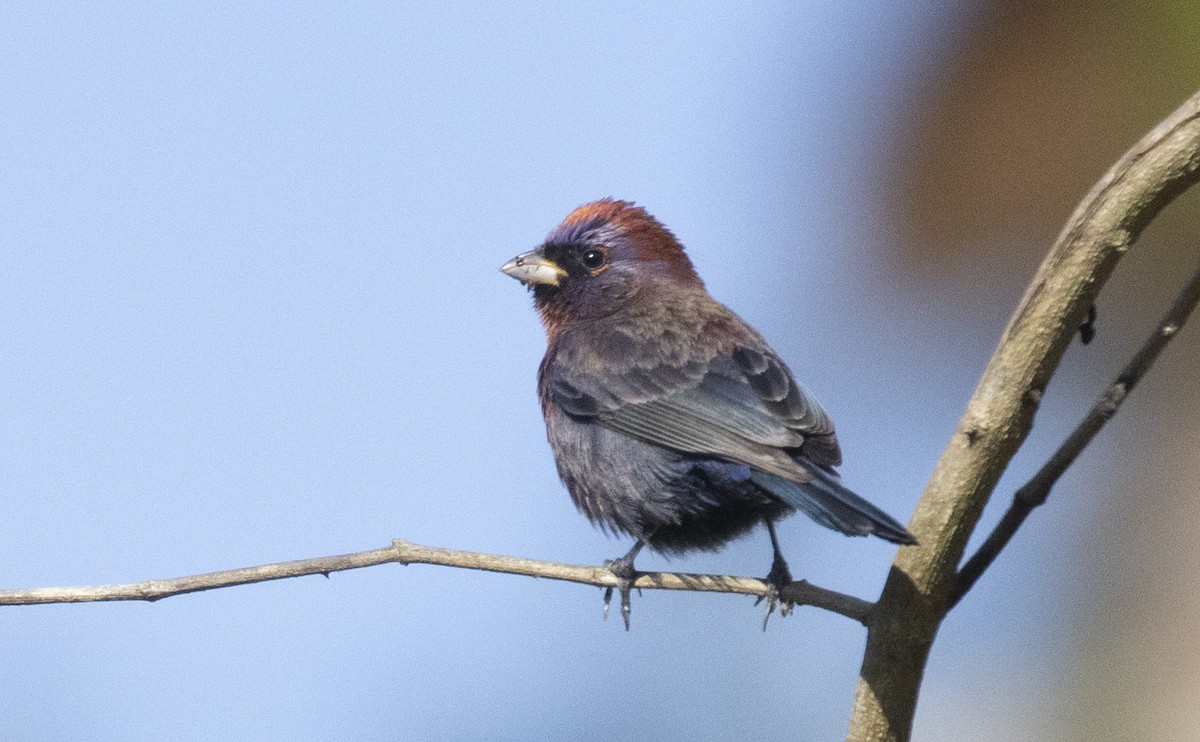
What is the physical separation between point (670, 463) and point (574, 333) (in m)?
0.95

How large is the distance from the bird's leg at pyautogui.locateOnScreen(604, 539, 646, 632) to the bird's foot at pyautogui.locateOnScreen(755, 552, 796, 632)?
0.42 metres

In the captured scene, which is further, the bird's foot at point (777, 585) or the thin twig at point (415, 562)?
the bird's foot at point (777, 585)

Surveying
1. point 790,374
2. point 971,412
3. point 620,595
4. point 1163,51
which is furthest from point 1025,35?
point 971,412

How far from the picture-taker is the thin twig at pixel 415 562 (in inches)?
126

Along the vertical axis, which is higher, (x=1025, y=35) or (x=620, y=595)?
(x=1025, y=35)

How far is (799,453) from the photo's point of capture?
4.50m

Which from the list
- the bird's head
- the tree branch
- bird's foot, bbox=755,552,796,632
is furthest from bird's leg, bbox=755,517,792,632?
the bird's head

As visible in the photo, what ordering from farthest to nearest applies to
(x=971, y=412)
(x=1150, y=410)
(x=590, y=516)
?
(x=1150, y=410) → (x=590, y=516) → (x=971, y=412)

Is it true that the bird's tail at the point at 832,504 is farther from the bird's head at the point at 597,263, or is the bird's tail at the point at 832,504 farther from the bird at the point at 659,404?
the bird's head at the point at 597,263

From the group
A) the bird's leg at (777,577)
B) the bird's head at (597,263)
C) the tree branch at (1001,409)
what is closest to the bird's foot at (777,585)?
the bird's leg at (777,577)

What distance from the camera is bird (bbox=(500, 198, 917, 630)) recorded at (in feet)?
14.9

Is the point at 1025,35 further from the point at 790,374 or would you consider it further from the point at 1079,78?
the point at 790,374

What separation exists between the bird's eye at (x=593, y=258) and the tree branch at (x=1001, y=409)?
9.65 feet

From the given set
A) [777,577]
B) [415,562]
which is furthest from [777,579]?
[415,562]
